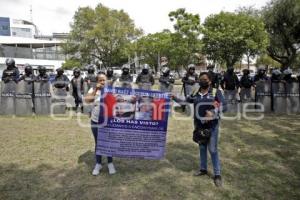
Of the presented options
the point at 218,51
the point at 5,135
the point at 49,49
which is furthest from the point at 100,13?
the point at 5,135

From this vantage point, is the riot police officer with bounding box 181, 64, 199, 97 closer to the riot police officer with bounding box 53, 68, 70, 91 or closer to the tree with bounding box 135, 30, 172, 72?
the riot police officer with bounding box 53, 68, 70, 91

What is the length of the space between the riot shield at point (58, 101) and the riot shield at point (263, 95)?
7216 millimetres

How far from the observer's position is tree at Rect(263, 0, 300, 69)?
26.8 meters

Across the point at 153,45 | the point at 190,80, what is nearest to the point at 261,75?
the point at 190,80

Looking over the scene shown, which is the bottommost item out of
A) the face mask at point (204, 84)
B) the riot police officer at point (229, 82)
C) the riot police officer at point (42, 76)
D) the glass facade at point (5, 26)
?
the face mask at point (204, 84)

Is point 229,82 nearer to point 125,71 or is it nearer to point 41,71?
point 125,71

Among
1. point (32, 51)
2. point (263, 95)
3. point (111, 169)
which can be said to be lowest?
point (111, 169)

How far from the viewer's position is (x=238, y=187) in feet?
17.8

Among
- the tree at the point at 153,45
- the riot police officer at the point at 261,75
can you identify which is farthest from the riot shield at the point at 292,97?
the tree at the point at 153,45

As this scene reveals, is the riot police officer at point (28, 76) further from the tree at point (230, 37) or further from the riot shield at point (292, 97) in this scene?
the tree at point (230, 37)

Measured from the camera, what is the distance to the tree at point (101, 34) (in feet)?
133

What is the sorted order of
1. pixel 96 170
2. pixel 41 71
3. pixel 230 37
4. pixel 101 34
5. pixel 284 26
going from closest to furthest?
pixel 96 170 → pixel 41 71 → pixel 284 26 → pixel 230 37 → pixel 101 34

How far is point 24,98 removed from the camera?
11930mm

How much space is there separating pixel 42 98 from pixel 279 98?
343 inches
